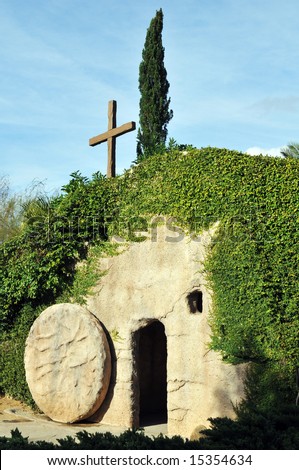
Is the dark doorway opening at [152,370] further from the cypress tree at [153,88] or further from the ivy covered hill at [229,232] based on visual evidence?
the cypress tree at [153,88]

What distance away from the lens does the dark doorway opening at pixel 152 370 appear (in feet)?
43.4

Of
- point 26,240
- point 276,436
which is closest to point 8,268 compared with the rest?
point 26,240

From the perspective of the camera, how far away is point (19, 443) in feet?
20.1

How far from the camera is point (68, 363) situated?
11445 millimetres

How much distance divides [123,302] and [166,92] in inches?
375

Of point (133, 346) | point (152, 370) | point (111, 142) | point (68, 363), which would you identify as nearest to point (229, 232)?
point (133, 346)

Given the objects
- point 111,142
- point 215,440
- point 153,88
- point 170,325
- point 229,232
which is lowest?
point 215,440

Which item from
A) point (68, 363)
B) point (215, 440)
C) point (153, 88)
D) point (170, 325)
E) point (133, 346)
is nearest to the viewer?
point (215, 440)

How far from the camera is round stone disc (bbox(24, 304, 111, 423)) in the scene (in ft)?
36.6

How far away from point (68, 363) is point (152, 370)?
2.53 metres

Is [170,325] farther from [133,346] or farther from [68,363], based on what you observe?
[68,363]

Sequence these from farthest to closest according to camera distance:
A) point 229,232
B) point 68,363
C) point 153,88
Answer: point 153,88
point 68,363
point 229,232

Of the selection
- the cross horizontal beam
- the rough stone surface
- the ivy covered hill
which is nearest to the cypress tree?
the cross horizontal beam

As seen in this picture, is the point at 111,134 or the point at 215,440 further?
the point at 111,134
